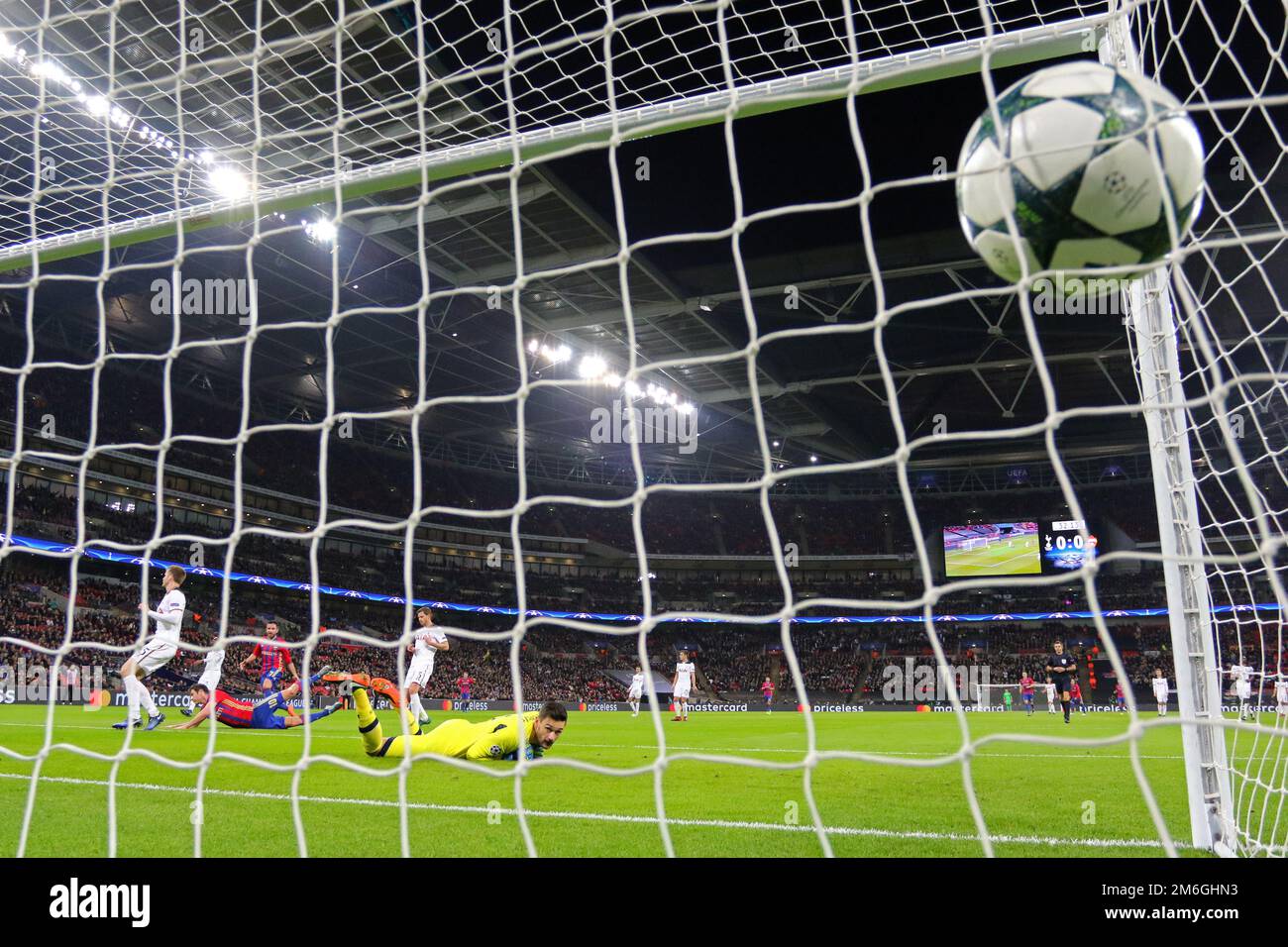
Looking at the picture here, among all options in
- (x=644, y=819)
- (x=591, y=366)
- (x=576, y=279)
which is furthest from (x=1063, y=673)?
(x=591, y=366)

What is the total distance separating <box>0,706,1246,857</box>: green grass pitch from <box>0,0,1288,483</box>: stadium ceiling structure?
8.05ft

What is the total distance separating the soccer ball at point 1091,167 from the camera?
227 cm

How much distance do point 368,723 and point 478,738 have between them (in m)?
0.98

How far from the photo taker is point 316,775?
19.7 ft

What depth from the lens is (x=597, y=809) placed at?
4.80 m

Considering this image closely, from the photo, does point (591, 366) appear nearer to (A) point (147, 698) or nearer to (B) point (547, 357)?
(B) point (547, 357)

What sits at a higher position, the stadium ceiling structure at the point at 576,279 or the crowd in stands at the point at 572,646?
the stadium ceiling structure at the point at 576,279

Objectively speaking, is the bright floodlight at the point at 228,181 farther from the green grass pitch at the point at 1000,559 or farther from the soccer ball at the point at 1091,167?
the green grass pitch at the point at 1000,559

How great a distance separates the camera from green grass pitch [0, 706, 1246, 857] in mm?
3816

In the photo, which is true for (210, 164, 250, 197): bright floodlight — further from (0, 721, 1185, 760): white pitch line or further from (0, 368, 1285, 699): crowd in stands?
(0, 368, 1285, 699): crowd in stands

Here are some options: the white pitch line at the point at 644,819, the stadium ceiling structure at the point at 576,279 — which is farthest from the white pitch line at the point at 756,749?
the stadium ceiling structure at the point at 576,279

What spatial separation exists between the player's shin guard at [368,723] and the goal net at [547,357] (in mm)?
409

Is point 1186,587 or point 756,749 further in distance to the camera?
point 756,749

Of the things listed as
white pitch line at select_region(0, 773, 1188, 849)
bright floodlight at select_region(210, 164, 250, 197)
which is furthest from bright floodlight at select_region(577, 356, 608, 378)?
white pitch line at select_region(0, 773, 1188, 849)
